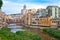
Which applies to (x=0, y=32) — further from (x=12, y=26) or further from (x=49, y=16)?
(x=49, y=16)

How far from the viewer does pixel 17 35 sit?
17.4 ft

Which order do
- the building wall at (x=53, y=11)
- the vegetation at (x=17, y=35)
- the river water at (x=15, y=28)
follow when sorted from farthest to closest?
the building wall at (x=53, y=11) → the river water at (x=15, y=28) → the vegetation at (x=17, y=35)

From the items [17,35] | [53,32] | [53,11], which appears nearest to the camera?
[17,35]

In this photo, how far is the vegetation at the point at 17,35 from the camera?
514 centimetres

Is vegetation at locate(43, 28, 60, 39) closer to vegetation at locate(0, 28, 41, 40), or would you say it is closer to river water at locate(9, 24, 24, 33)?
vegetation at locate(0, 28, 41, 40)

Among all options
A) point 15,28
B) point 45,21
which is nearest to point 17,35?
point 15,28

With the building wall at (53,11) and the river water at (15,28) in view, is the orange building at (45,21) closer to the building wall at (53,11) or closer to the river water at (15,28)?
the building wall at (53,11)

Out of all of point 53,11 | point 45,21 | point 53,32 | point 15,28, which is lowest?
point 53,32

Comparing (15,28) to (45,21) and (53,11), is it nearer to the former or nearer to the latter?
(45,21)

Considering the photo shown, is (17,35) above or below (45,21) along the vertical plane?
below

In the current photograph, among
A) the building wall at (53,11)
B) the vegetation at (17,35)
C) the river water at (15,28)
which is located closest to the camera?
the vegetation at (17,35)

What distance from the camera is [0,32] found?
554cm

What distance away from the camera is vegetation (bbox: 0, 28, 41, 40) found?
5.14 meters

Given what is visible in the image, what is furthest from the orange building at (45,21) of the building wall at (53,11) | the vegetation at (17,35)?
the vegetation at (17,35)
